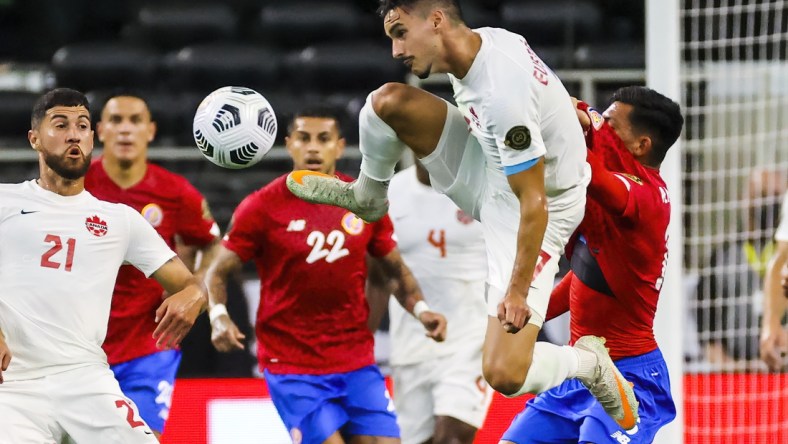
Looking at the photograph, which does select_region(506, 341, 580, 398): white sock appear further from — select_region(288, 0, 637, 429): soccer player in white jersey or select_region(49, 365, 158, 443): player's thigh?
select_region(49, 365, 158, 443): player's thigh

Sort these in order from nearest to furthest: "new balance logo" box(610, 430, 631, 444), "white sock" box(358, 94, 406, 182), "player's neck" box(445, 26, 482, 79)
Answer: "player's neck" box(445, 26, 482, 79) → "white sock" box(358, 94, 406, 182) → "new balance logo" box(610, 430, 631, 444)

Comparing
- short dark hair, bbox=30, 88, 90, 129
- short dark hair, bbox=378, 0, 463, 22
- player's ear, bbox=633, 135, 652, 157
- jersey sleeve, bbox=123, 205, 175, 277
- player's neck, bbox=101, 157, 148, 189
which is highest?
short dark hair, bbox=378, 0, 463, 22

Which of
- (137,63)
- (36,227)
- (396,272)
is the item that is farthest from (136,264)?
(137,63)

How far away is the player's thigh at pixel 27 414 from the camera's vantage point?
454cm

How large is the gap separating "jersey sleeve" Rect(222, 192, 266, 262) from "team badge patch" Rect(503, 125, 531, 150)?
193cm

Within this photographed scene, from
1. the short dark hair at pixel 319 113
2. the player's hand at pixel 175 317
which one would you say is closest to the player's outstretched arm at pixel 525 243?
the player's hand at pixel 175 317

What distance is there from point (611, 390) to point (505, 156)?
0.94 metres

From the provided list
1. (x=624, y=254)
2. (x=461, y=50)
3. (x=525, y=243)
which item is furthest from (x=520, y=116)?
(x=624, y=254)

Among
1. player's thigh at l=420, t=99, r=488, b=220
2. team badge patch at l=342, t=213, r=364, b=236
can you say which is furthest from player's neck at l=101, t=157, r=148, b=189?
player's thigh at l=420, t=99, r=488, b=220

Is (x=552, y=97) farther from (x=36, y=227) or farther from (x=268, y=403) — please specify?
(x=268, y=403)

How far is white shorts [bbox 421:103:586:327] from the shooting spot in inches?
179

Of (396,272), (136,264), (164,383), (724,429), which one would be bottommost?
(724,429)

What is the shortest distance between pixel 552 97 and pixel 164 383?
2557 mm

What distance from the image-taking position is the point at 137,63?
36.1 ft
